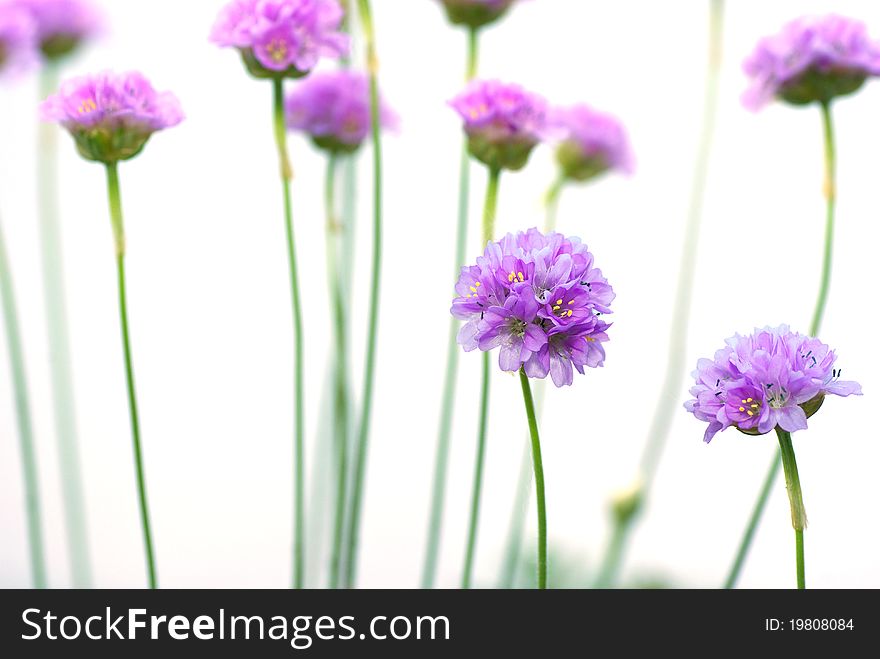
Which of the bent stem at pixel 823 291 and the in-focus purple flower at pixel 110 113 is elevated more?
the in-focus purple flower at pixel 110 113

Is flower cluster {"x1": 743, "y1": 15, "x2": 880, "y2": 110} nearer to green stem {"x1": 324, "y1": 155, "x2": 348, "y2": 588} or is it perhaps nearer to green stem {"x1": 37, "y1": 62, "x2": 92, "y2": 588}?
green stem {"x1": 324, "y1": 155, "x2": 348, "y2": 588}

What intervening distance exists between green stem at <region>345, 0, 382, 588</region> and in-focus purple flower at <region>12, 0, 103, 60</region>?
0.28m

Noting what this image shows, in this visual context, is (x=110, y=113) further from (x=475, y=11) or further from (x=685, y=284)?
(x=685, y=284)

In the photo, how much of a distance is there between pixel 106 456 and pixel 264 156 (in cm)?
31

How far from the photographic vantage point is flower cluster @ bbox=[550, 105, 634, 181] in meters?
0.61

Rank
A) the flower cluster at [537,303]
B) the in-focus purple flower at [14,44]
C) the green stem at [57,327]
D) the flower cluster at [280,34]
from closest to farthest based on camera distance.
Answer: the flower cluster at [537,303] → the flower cluster at [280,34] → the in-focus purple flower at [14,44] → the green stem at [57,327]

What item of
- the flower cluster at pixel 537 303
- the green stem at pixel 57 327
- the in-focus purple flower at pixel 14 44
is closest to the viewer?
the flower cluster at pixel 537 303

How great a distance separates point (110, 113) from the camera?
426 millimetres

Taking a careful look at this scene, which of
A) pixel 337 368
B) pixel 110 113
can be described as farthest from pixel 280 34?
pixel 337 368

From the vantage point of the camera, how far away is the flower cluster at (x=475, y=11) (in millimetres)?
536

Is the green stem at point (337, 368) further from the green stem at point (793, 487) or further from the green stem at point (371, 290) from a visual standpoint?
the green stem at point (793, 487)

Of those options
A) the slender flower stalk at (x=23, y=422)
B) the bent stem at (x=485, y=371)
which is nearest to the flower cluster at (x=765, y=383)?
the bent stem at (x=485, y=371)

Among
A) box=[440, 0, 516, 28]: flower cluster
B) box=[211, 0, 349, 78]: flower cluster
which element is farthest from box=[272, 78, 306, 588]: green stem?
box=[440, 0, 516, 28]: flower cluster

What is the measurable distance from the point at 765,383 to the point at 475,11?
0.97 ft
